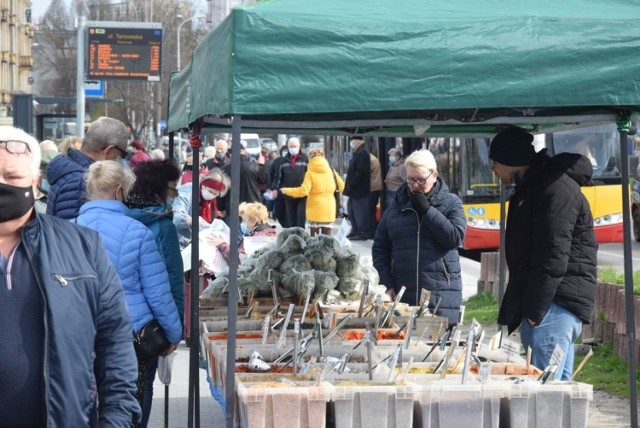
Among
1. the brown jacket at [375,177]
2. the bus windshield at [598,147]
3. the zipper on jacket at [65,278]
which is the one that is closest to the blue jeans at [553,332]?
the zipper on jacket at [65,278]

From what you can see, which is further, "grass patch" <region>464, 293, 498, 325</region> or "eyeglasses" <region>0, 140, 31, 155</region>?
"grass patch" <region>464, 293, 498, 325</region>

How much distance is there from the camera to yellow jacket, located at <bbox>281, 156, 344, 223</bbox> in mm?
18094

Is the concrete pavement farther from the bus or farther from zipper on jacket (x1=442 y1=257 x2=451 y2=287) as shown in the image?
the bus

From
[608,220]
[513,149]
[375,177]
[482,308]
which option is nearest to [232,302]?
[513,149]

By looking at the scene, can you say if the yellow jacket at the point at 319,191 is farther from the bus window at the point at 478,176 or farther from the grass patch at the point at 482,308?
the grass patch at the point at 482,308

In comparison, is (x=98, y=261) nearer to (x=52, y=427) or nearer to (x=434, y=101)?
(x=52, y=427)

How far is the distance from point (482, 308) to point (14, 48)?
88.4m

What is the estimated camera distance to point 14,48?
312 feet

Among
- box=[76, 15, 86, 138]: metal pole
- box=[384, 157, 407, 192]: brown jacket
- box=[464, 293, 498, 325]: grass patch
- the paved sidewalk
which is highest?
box=[76, 15, 86, 138]: metal pole

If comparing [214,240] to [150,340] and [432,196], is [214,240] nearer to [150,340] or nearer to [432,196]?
[432,196]

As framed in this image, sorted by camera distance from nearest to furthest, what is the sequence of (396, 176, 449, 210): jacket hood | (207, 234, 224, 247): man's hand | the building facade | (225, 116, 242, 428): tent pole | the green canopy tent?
the green canopy tent → (225, 116, 242, 428): tent pole → (396, 176, 449, 210): jacket hood → (207, 234, 224, 247): man's hand → the building facade

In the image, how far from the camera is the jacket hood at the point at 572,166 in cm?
571

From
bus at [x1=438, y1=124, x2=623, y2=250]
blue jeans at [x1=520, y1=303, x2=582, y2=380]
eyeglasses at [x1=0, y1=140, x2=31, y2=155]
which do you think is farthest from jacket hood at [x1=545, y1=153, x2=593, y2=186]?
bus at [x1=438, y1=124, x2=623, y2=250]

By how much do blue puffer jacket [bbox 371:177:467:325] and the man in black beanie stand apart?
4.35 ft
